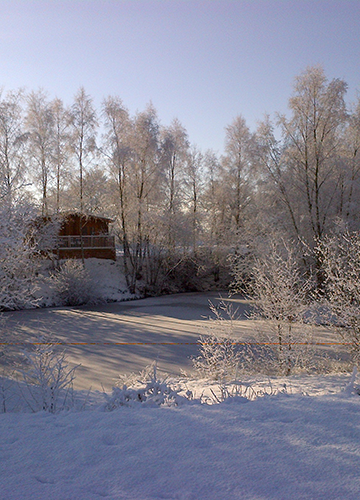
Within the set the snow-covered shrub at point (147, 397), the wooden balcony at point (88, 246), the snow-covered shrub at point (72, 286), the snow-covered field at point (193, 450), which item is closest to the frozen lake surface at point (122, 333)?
the snow-covered shrub at point (72, 286)

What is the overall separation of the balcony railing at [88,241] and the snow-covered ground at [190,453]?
78.2 ft

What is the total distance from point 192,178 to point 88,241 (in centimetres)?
964

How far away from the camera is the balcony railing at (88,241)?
89.6 feet

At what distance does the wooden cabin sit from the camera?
2708 cm

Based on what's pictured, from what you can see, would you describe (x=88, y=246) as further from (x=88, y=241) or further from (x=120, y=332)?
(x=120, y=332)

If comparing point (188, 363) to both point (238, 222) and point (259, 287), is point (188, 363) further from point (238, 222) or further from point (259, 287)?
point (238, 222)

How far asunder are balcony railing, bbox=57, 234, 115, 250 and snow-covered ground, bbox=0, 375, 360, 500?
78.2ft

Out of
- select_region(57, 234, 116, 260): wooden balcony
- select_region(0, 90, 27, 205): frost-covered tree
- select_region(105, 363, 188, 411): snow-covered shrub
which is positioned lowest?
select_region(105, 363, 188, 411): snow-covered shrub

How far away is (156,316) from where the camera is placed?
19016 millimetres

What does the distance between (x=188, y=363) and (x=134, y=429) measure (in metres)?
7.92

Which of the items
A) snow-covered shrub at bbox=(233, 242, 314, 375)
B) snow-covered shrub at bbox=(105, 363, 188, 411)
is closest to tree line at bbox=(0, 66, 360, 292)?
snow-covered shrub at bbox=(233, 242, 314, 375)

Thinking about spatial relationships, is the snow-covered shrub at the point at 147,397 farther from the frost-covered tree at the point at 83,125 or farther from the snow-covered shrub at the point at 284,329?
the frost-covered tree at the point at 83,125

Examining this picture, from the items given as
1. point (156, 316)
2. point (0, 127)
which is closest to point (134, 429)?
point (156, 316)

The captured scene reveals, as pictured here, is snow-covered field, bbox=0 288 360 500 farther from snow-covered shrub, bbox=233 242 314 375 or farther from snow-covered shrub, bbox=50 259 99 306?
snow-covered shrub, bbox=50 259 99 306
